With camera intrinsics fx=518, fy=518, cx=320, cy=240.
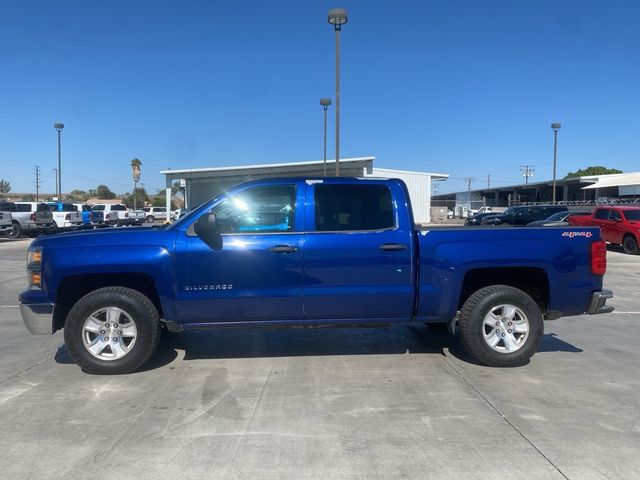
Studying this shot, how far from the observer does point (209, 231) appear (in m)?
5.03

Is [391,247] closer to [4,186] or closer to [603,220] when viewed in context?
[603,220]

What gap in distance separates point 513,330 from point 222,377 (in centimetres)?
306

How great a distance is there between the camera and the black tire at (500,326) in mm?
5391

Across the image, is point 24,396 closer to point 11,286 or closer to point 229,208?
point 229,208

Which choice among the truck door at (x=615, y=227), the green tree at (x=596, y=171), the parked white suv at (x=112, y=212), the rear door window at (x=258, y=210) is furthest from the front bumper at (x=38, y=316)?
the green tree at (x=596, y=171)

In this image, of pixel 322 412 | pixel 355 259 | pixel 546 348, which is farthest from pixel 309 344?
pixel 546 348

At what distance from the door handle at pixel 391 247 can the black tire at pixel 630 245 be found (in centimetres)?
1730

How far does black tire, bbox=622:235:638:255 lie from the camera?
18969 mm

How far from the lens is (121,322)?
522 centimetres

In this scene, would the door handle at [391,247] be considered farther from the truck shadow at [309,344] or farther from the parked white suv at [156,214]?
the parked white suv at [156,214]

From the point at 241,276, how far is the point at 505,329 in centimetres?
281

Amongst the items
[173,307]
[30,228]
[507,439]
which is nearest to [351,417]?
[507,439]

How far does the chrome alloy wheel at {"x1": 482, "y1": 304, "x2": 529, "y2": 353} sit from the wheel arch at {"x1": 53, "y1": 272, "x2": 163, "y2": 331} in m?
3.44

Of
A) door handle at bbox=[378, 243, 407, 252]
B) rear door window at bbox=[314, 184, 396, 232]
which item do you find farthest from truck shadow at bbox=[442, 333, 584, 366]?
rear door window at bbox=[314, 184, 396, 232]
